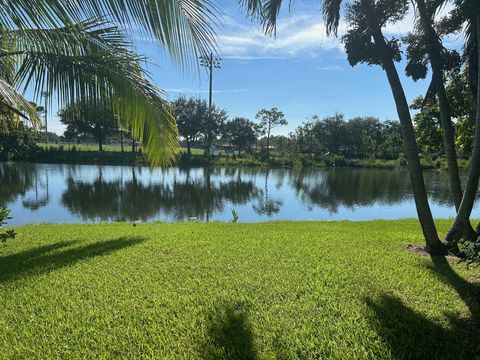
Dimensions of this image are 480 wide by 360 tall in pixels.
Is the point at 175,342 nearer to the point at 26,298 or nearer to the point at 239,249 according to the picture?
the point at 26,298

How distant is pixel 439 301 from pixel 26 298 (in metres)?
3.96

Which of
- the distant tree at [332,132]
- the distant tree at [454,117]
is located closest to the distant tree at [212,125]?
the distant tree at [332,132]

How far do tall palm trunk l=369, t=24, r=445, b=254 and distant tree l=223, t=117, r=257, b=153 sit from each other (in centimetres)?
4792

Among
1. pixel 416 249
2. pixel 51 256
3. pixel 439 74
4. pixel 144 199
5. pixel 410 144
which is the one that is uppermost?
pixel 439 74

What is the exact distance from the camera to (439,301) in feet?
11.5

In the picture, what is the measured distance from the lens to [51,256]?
16.9 ft

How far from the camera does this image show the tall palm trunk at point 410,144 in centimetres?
530

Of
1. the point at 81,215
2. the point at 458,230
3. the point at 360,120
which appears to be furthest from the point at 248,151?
the point at 458,230

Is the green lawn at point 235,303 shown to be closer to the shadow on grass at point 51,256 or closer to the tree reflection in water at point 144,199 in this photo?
the shadow on grass at point 51,256

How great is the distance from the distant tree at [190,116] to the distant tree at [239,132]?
227 inches

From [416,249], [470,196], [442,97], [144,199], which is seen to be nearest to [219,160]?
[144,199]

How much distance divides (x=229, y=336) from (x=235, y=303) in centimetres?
59

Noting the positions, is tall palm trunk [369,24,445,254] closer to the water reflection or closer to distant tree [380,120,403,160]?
the water reflection

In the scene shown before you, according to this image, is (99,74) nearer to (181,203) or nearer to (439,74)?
(439,74)
